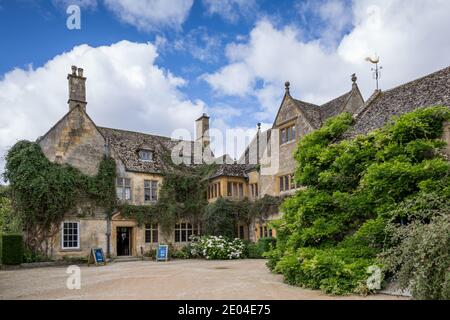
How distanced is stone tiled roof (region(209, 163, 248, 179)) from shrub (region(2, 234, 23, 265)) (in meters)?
12.6

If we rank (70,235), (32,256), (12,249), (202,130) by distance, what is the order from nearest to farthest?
(12,249)
(32,256)
(70,235)
(202,130)

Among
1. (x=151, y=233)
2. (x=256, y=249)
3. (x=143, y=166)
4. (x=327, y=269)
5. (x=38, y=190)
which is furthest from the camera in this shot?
(x=143, y=166)

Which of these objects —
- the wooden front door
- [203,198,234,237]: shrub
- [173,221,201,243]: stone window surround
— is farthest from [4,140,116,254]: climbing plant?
[203,198,234,237]: shrub

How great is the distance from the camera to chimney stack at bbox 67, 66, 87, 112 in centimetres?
2441

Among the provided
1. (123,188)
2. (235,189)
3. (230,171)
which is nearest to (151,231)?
(123,188)

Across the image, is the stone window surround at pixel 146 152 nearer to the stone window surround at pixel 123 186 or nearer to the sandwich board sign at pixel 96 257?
the stone window surround at pixel 123 186

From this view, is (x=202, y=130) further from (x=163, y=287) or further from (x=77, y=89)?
(x=163, y=287)

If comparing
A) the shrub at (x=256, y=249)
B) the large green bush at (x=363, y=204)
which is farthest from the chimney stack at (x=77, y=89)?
the large green bush at (x=363, y=204)

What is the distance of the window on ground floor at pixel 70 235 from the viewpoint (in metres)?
22.3

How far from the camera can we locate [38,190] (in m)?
21.2

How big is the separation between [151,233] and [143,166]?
15.1 feet

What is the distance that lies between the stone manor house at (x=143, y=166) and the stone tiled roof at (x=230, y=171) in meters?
0.07

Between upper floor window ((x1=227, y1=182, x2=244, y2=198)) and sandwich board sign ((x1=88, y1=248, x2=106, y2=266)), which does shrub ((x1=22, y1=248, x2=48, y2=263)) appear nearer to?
sandwich board sign ((x1=88, y1=248, x2=106, y2=266))
